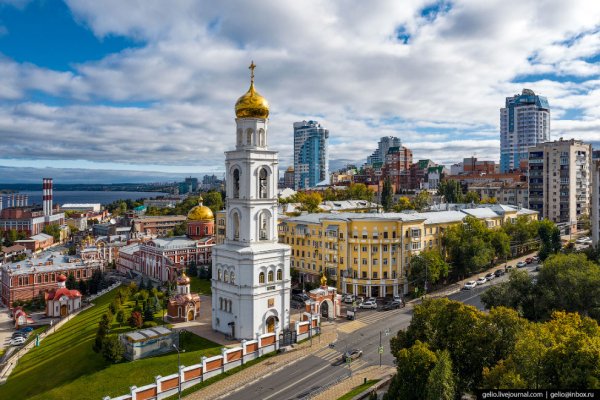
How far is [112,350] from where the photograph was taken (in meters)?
34.9

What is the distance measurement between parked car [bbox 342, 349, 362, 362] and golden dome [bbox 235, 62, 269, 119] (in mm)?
20684

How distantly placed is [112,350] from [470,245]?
138ft

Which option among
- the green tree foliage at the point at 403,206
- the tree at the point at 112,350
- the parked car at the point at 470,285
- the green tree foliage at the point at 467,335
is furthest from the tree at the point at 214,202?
the green tree foliage at the point at 467,335

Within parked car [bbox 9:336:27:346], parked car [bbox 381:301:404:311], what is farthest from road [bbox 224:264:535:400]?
parked car [bbox 9:336:27:346]

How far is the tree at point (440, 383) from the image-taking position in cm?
2084

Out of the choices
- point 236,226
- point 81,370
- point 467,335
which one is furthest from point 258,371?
point 467,335

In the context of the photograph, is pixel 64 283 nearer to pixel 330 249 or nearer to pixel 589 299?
pixel 330 249

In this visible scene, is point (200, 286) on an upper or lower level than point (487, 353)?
lower

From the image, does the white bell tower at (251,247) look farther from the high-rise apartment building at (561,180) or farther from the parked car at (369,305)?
the high-rise apartment building at (561,180)

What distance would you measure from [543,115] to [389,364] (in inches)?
7726

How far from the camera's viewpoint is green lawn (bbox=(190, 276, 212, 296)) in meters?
59.0

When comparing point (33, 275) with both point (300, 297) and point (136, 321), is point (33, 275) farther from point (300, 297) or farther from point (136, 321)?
point (300, 297)

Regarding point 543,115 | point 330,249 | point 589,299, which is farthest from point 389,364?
point 543,115

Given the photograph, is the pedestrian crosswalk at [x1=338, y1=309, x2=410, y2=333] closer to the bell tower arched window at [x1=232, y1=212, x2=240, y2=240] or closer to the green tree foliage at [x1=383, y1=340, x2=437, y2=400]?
the bell tower arched window at [x1=232, y1=212, x2=240, y2=240]
